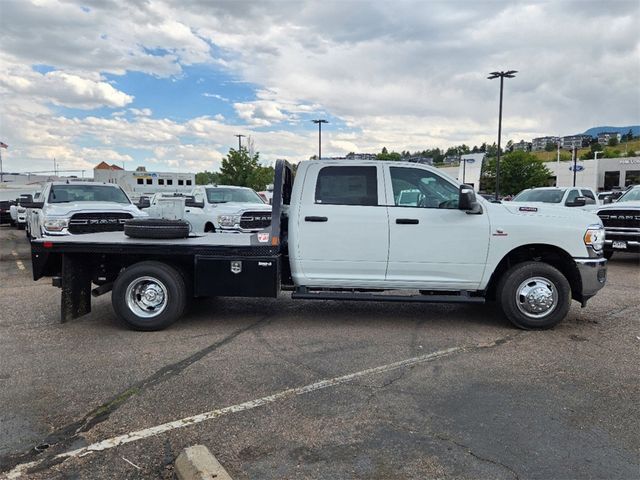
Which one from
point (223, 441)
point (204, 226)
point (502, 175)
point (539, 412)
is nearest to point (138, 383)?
point (223, 441)

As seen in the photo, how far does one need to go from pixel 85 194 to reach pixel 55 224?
2.15 m

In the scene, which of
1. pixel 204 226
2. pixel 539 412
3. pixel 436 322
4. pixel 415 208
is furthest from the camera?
pixel 204 226

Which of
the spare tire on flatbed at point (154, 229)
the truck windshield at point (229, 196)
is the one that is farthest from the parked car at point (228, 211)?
the spare tire on flatbed at point (154, 229)

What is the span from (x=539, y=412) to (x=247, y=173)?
1945 inches

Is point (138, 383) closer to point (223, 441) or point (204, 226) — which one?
point (223, 441)

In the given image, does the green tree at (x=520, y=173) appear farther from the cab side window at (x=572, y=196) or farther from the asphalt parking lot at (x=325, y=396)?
the asphalt parking lot at (x=325, y=396)

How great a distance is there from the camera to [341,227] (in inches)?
246

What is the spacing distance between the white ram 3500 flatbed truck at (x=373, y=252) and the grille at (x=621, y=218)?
21.0 ft

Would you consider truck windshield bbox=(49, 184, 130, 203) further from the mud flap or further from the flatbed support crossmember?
the flatbed support crossmember

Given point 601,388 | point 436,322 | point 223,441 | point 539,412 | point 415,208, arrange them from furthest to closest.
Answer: point 436,322, point 415,208, point 601,388, point 539,412, point 223,441

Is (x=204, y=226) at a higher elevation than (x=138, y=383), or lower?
higher

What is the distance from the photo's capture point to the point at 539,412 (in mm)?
4020

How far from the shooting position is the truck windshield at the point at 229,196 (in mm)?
13455

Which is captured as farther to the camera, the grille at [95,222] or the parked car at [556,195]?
the parked car at [556,195]
